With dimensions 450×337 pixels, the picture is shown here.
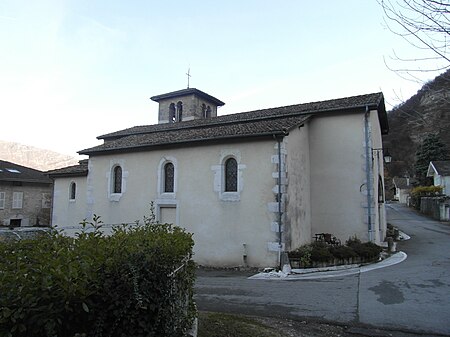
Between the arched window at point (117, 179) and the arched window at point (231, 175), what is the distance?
18.1 feet

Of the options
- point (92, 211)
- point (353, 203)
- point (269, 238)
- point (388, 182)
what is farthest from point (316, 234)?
point (388, 182)

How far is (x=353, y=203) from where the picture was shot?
13.5 metres

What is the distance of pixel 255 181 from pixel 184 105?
51.4 feet

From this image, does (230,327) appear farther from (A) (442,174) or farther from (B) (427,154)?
(B) (427,154)

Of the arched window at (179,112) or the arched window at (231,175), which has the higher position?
the arched window at (179,112)

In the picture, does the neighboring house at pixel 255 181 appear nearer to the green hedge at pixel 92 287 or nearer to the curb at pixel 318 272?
the curb at pixel 318 272

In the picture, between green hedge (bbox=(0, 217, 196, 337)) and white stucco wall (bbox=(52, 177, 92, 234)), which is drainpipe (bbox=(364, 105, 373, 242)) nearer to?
green hedge (bbox=(0, 217, 196, 337))

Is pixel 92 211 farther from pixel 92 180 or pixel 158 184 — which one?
pixel 158 184

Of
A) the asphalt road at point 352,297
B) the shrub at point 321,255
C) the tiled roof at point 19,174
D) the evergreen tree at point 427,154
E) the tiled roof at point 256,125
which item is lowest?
the asphalt road at point 352,297

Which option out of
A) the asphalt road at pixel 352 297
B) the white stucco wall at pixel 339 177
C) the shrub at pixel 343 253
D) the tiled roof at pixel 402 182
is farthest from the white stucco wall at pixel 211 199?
the tiled roof at pixel 402 182

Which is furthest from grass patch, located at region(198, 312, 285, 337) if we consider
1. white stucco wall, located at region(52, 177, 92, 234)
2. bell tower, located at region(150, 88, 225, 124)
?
bell tower, located at region(150, 88, 225, 124)

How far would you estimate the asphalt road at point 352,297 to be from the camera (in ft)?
19.8

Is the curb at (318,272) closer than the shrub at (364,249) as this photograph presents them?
Yes

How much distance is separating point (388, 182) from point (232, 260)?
61.2 meters
